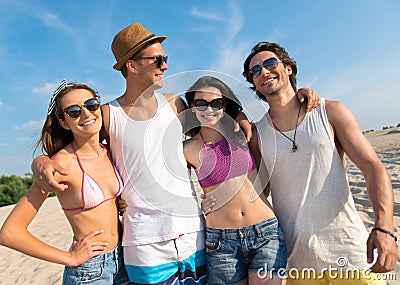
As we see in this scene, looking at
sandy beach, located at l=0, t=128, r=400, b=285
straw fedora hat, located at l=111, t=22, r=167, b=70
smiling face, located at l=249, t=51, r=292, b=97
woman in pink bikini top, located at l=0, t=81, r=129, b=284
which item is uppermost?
straw fedora hat, located at l=111, t=22, r=167, b=70

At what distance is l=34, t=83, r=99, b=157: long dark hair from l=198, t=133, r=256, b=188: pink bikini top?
1044mm

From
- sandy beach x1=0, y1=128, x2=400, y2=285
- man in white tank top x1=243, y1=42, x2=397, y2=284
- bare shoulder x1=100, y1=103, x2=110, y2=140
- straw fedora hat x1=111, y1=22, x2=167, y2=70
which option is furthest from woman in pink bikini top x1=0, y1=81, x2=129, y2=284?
sandy beach x1=0, y1=128, x2=400, y2=285

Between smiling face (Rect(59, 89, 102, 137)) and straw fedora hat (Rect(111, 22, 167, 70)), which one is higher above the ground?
straw fedora hat (Rect(111, 22, 167, 70))

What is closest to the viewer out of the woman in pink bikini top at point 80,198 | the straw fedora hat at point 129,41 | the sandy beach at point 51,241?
the woman in pink bikini top at point 80,198

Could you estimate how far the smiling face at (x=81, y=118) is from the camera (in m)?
2.50

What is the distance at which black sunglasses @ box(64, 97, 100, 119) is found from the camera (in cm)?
249

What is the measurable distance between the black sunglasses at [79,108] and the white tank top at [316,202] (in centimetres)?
141

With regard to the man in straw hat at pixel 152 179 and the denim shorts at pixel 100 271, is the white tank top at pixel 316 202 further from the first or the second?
the denim shorts at pixel 100 271

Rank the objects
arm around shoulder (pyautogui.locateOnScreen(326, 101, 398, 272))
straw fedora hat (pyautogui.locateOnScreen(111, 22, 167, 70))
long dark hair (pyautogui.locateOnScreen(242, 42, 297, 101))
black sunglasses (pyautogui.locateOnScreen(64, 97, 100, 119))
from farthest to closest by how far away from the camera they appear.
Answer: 1. long dark hair (pyautogui.locateOnScreen(242, 42, 297, 101))
2. straw fedora hat (pyautogui.locateOnScreen(111, 22, 167, 70))
3. black sunglasses (pyautogui.locateOnScreen(64, 97, 100, 119))
4. arm around shoulder (pyautogui.locateOnScreen(326, 101, 398, 272))

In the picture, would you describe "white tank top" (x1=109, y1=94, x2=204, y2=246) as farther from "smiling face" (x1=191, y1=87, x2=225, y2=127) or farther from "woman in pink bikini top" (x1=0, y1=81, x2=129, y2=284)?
"smiling face" (x1=191, y1=87, x2=225, y2=127)

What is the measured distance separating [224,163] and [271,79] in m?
0.80

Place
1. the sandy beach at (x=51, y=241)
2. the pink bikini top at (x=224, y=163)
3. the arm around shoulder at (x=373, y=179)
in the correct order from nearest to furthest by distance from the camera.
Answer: the arm around shoulder at (x=373, y=179) → the pink bikini top at (x=224, y=163) → the sandy beach at (x=51, y=241)

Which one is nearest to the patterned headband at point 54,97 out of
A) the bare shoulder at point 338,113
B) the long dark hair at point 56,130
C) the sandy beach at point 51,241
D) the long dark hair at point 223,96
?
the long dark hair at point 56,130

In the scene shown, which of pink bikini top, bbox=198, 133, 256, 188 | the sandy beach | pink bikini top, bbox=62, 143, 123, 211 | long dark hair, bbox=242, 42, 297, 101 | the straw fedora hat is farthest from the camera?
the sandy beach
